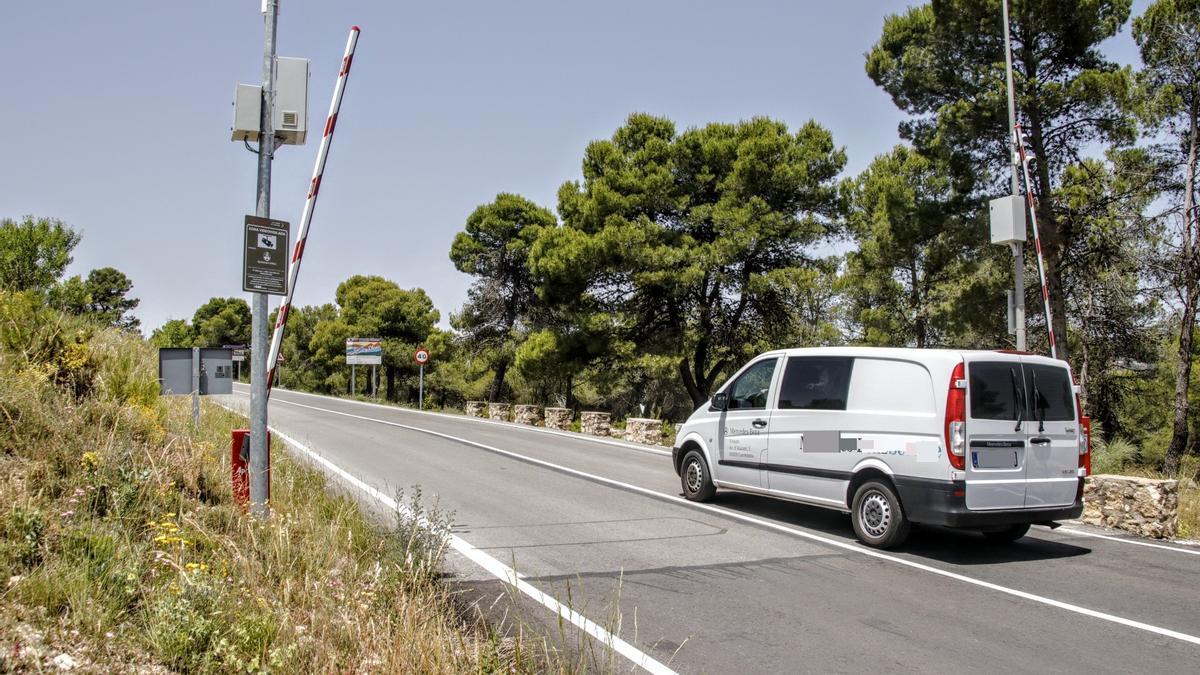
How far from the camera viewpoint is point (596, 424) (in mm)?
23828

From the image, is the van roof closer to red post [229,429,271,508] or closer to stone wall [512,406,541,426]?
red post [229,429,271,508]

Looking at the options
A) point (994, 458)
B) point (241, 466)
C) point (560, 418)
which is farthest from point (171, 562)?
point (560, 418)

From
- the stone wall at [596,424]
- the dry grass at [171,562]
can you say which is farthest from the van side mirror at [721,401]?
the stone wall at [596,424]

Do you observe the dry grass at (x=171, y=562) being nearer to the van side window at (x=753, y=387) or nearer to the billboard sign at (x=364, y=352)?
the van side window at (x=753, y=387)

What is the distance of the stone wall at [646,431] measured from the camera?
67.4 ft

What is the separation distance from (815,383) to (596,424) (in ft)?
50.4

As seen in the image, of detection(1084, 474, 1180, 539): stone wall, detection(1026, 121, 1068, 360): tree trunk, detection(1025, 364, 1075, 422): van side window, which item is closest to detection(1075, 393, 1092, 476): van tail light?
detection(1025, 364, 1075, 422): van side window

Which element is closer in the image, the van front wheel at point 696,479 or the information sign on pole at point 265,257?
the information sign on pole at point 265,257

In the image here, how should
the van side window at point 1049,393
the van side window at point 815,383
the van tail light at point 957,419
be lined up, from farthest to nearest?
the van side window at point 815,383, the van side window at point 1049,393, the van tail light at point 957,419

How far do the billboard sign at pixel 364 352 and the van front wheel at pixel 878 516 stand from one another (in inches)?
1801

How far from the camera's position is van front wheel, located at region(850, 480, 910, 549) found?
7664 mm

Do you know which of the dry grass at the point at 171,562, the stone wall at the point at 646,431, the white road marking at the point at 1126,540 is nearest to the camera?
the dry grass at the point at 171,562

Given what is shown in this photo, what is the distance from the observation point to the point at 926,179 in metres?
22.8

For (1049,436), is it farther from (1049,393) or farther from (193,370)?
(193,370)
